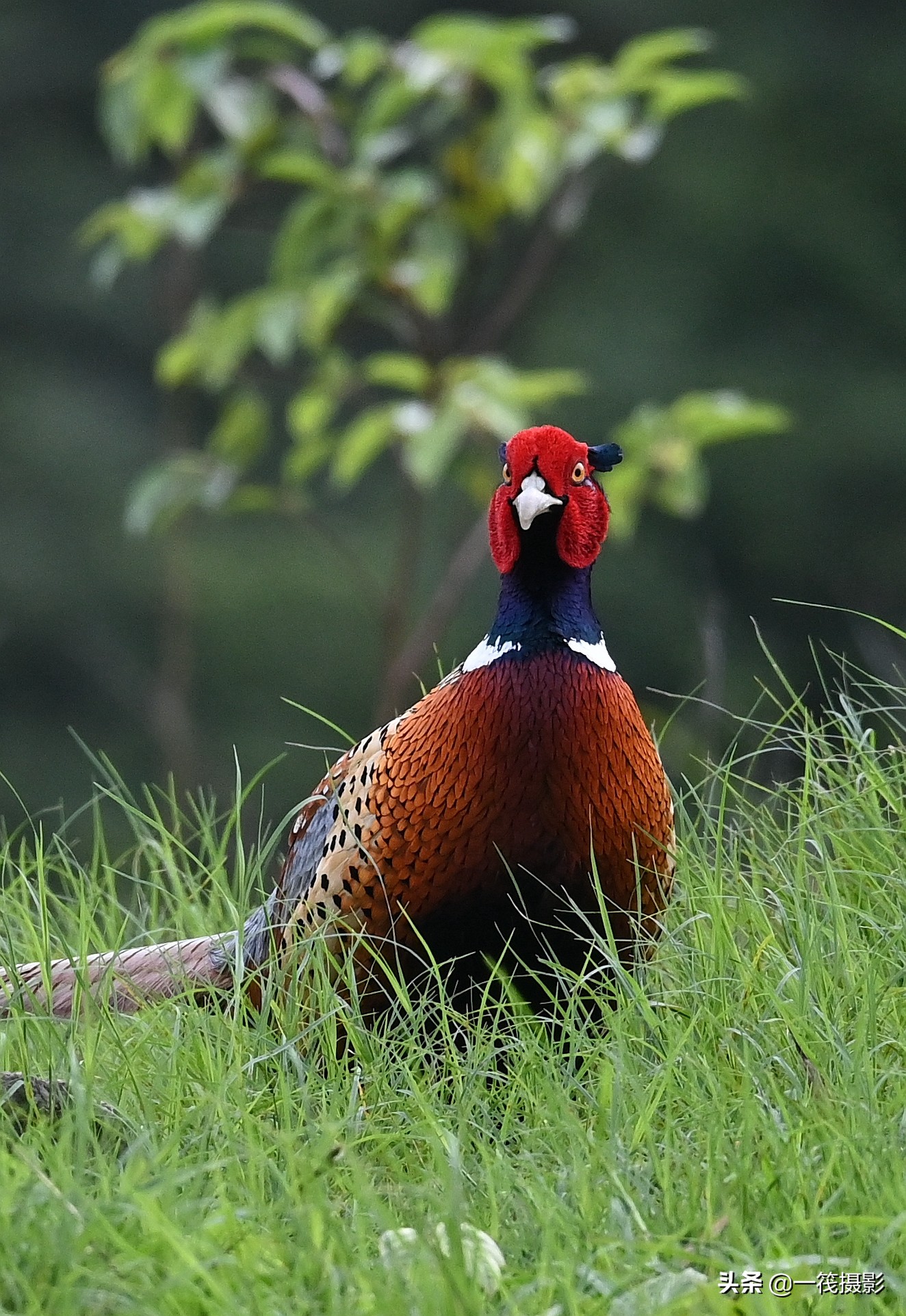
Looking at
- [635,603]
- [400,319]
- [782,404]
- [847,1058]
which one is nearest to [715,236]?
[782,404]

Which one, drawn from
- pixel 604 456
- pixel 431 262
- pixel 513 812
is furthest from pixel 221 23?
pixel 513 812

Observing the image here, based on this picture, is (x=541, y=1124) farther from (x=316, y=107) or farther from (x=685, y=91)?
(x=316, y=107)

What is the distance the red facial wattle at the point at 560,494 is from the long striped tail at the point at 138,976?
2.36 feet

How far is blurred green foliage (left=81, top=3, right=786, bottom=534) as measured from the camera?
440 cm

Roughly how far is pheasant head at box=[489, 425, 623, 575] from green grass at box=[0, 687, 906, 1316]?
40 cm

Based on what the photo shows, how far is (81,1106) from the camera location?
75.9 inches

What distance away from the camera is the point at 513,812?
8.18ft

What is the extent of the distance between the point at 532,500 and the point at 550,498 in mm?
30

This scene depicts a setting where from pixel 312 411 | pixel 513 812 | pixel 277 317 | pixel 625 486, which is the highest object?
pixel 277 317

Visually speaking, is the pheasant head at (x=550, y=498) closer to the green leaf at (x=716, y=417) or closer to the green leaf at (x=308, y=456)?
the green leaf at (x=716, y=417)

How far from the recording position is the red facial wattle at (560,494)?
2645 mm

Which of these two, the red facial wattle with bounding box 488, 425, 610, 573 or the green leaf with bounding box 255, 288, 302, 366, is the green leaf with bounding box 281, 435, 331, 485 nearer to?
the green leaf with bounding box 255, 288, 302, 366

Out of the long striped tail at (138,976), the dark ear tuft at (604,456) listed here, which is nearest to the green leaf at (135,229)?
the dark ear tuft at (604,456)

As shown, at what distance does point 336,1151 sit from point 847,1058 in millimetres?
589
